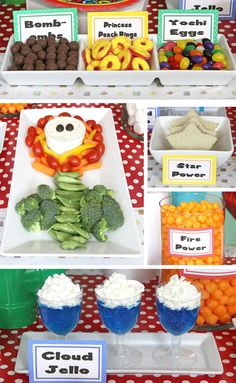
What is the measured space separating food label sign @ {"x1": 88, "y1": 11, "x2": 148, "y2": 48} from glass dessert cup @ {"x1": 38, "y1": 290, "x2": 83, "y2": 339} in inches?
27.7

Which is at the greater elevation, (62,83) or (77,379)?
(62,83)

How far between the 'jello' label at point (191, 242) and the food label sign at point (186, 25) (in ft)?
1.67

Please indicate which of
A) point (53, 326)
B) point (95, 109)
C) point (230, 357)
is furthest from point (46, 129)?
point (230, 357)

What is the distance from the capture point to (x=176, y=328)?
2.51 m

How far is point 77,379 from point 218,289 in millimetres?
504

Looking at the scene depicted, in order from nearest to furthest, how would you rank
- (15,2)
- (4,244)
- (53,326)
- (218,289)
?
1. (4,244)
2. (53,326)
3. (218,289)
4. (15,2)

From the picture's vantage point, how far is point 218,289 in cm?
271

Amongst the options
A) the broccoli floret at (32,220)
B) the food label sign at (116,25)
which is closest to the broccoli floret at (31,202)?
the broccoli floret at (32,220)

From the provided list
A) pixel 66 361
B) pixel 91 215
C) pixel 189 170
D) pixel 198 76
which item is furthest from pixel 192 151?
pixel 66 361

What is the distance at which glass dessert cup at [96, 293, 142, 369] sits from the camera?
246 centimetres

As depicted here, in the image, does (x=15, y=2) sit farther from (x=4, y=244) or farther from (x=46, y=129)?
(x=4, y=244)

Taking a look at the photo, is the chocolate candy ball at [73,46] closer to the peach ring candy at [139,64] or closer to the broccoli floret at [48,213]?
the peach ring candy at [139,64]

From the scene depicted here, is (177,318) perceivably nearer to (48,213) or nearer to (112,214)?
(112,214)

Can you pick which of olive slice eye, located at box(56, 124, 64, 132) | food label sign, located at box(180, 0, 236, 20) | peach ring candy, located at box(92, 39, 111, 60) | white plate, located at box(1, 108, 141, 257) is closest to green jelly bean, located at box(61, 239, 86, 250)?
white plate, located at box(1, 108, 141, 257)
